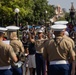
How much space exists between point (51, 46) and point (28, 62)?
514cm

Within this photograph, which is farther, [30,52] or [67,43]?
[30,52]

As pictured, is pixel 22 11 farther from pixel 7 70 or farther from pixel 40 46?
pixel 7 70

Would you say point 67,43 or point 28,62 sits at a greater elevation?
point 67,43

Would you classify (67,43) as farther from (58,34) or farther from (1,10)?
(1,10)

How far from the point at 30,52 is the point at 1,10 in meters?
41.5

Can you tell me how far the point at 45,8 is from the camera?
88375mm

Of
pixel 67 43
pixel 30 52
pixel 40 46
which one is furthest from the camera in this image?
pixel 30 52

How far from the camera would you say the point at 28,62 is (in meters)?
12.2

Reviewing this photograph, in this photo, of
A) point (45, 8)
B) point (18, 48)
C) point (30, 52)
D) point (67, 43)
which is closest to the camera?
point (67, 43)

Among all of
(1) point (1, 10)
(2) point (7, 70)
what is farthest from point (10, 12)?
(2) point (7, 70)

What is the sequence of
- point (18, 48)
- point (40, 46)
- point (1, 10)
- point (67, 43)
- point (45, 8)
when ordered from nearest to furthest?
point (67, 43), point (18, 48), point (40, 46), point (1, 10), point (45, 8)

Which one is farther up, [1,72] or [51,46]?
[51,46]

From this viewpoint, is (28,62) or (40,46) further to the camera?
(28,62)

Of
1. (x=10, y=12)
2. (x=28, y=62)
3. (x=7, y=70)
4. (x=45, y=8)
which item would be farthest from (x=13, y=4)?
(x=7, y=70)
